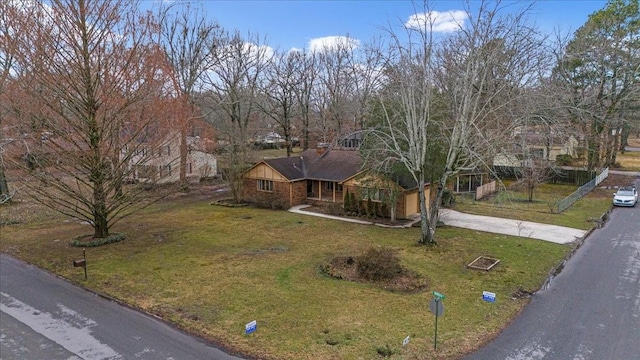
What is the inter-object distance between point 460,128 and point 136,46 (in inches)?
505

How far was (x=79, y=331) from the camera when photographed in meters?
9.58

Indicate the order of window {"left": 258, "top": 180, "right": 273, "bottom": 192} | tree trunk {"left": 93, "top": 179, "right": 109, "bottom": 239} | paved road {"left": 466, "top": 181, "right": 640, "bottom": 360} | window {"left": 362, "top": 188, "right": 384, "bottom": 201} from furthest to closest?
window {"left": 258, "top": 180, "right": 273, "bottom": 192} → window {"left": 362, "top": 188, "right": 384, "bottom": 201} → tree trunk {"left": 93, "top": 179, "right": 109, "bottom": 239} → paved road {"left": 466, "top": 181, "right": 640, "bottom": 360}

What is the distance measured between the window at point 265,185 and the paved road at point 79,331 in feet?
48.0

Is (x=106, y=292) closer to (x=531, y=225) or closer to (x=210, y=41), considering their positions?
(x=531, y=225)

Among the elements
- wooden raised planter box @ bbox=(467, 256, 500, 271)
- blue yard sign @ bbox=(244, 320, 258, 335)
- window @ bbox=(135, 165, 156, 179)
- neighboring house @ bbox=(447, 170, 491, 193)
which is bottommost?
blue yard sign @ bbox=(244, 320, 258, 335)

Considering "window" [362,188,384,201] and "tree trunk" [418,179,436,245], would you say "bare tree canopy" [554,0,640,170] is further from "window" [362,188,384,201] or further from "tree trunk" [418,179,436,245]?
"tree trunk" [418,179,436,245]

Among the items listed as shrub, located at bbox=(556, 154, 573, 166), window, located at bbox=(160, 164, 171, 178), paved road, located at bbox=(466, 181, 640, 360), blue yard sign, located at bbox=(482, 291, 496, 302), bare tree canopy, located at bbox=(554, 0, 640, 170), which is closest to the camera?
paved road, located at bbox=(466, 181, 640, 360)

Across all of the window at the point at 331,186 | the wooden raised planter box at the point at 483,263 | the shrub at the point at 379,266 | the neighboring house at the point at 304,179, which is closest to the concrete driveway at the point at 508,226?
the neighboring house at the point at 304,179

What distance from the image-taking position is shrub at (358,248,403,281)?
41.2 feet

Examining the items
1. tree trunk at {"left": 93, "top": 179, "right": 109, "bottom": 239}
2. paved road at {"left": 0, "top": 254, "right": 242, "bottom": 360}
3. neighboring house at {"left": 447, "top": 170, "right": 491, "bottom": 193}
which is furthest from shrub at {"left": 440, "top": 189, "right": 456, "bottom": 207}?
paved road at {"left": 0, "top": 254, "right": 242, "bottom": 360}

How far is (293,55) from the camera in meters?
41.8

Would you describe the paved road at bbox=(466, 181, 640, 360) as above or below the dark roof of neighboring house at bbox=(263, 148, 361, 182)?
below

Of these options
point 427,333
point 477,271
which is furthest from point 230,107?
point 427,333

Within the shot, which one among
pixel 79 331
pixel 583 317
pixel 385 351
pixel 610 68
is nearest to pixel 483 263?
pixel 583 317
